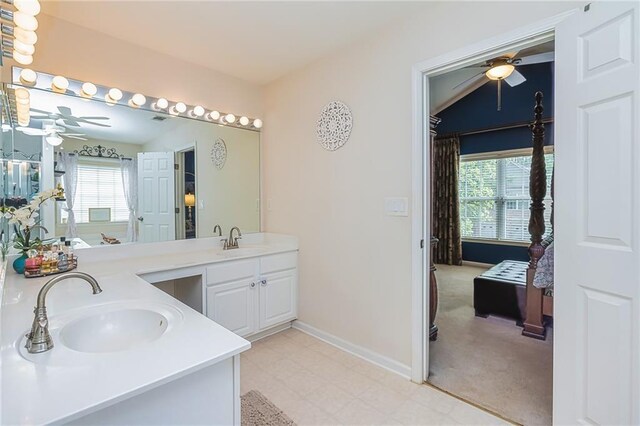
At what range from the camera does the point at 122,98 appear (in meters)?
2.37

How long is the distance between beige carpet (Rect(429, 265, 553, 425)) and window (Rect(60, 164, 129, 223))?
261 centimetres

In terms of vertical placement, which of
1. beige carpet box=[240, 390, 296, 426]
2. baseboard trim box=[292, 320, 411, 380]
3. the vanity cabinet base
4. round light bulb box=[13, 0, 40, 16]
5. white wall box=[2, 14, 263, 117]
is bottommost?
beige carpet box=[240, 390, 296, 426]

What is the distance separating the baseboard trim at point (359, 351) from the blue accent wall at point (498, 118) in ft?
13.5

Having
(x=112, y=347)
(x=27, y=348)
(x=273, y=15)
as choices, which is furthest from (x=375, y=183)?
(x=27, y=348)

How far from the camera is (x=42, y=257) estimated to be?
6.10 feet

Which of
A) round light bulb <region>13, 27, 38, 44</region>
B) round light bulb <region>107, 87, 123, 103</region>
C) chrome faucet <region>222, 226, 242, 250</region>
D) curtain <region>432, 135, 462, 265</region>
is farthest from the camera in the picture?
curtain <region>432, 135, 462, 265</region>

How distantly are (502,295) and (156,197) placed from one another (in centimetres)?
344

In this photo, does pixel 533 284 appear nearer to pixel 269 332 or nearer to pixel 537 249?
pixel 537 249

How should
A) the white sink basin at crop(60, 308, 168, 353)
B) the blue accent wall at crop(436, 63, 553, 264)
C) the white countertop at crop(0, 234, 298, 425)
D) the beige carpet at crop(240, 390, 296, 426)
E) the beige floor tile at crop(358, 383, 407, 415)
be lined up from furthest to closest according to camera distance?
the blue accent wall at crop(436, 63, 553, 264) < the beige floor tile at crop(358, 383, 407, 415) < the beige carpet at crop(240, 390, 296, 426) < the white sink basin at crop(60, 308, 168, 353) < the white countertop at crop(0, 234, 298, 425)

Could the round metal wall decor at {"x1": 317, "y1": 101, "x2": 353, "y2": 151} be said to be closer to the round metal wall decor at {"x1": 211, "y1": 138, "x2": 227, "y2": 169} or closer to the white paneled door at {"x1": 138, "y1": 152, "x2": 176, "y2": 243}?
the round metal wall decor at {"x1": 211, "y1": 138, "x2": 227, "y2": 169}

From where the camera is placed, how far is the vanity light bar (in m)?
1.99

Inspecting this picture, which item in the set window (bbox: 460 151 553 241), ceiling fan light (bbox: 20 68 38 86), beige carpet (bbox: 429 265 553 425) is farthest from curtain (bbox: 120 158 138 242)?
window (bbox: 460 151 553 241)

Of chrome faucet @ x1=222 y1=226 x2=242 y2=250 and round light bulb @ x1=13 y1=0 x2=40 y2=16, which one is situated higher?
round light bulb @ x1=13 y1=0 x2=40 y2=16

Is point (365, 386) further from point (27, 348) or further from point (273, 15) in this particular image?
point (273, 15)
